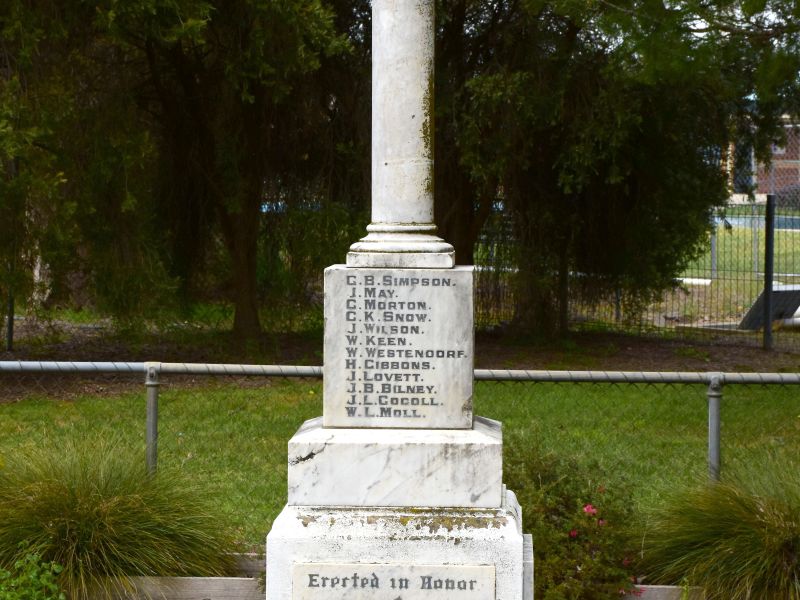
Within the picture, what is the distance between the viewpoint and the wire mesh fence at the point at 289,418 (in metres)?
6.88

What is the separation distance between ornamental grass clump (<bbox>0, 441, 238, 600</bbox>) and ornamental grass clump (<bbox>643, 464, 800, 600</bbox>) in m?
2.25

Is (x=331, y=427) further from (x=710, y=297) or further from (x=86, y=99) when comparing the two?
(x=710, y=297)

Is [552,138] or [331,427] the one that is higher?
[552,138]

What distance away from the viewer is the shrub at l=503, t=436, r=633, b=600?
584 centimetres

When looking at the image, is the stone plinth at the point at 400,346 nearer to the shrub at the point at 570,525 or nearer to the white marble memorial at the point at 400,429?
the white marble memorial at the point at 400,429

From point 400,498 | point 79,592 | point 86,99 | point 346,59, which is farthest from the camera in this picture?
point 346,59

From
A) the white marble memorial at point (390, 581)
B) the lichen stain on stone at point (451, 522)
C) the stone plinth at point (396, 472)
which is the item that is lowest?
the white marble memorial at point (390, 581)

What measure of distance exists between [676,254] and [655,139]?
5.40 feet

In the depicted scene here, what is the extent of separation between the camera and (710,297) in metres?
18.6

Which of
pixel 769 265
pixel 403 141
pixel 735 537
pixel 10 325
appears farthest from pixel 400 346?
pixel 769 265

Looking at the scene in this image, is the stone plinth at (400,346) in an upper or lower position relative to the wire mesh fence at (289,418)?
upper

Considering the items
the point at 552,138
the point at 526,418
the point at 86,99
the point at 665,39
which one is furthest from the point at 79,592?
the point at 552,138

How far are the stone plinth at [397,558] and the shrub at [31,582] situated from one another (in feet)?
3.79

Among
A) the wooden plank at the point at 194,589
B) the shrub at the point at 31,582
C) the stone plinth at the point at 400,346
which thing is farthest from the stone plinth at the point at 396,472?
the shrub at the point at 31,582
